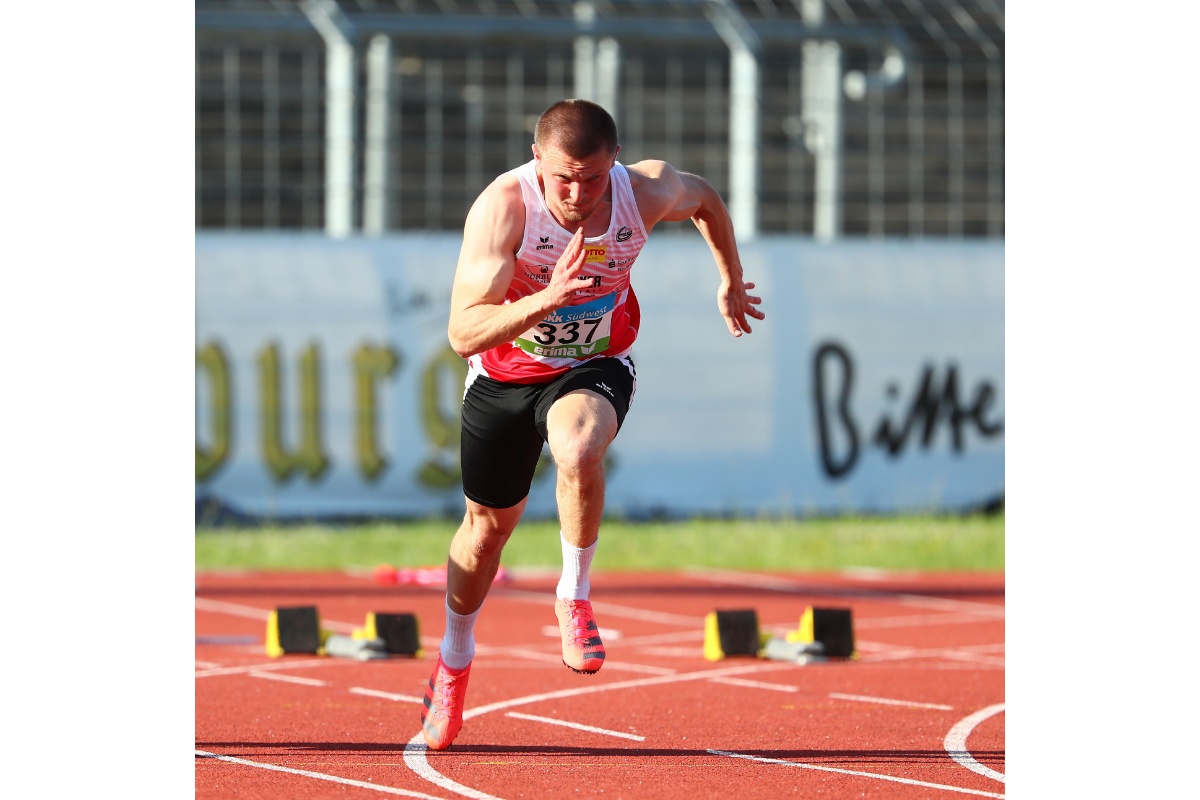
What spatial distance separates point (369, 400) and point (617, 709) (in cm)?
775

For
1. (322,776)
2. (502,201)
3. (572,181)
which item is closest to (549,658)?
(322,776)

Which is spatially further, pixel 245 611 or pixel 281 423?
pixel 281 423

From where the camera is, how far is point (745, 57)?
1620 centimetres

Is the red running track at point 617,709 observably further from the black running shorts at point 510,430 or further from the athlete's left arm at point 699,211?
the athlete's left arm at point 699,211

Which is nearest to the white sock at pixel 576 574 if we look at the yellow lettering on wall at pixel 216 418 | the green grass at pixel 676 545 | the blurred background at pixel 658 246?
the green grass at pixel 676 545

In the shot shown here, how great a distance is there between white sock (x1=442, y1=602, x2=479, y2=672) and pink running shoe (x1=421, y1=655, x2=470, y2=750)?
0.04 meters

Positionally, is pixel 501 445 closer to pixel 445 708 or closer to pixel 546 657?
pixel 445 708

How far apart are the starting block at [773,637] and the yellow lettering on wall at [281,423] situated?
6.30 metres

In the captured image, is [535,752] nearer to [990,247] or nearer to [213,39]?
[990,247]

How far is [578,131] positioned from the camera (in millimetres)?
5164

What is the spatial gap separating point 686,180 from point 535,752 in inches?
80.1

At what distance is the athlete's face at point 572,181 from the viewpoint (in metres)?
5.19

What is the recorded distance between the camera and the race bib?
18.5ft
